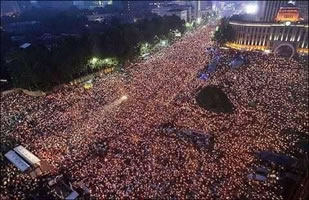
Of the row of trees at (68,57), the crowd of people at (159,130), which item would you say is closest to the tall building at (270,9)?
the row of trees at (68,57)

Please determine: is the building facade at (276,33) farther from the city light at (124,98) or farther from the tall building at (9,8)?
the tall building at (9,8)

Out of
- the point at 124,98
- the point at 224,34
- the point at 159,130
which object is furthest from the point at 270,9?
the point at 159,130

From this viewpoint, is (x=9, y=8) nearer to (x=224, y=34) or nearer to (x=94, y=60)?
(x=94, y=60)

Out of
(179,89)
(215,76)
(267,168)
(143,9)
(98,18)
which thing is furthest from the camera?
(143,9)

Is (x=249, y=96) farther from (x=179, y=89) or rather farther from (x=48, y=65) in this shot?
(x=48, y=65)

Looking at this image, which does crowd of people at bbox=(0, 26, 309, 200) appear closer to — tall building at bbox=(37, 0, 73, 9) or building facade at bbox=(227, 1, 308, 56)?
building facade at bbox=(227, 1, 308, 56)

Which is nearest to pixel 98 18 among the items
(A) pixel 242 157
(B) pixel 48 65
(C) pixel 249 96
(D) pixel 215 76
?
(B) pixel 48 65
